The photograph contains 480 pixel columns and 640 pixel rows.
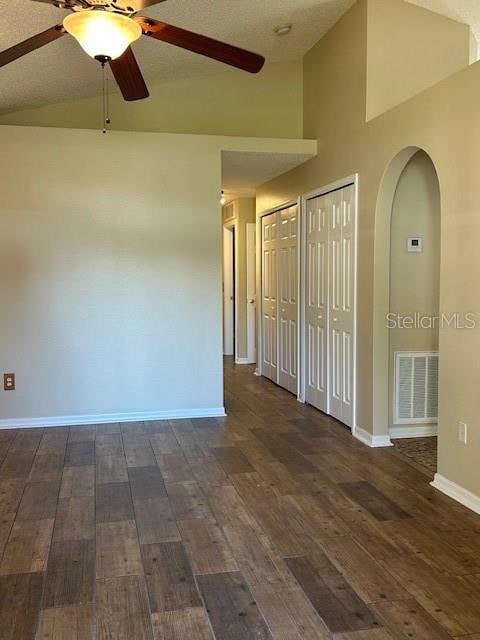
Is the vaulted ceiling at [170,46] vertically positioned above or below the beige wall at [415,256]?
above

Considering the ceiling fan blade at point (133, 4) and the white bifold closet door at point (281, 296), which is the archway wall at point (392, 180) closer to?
the white bifold closet door at point (281, 296)

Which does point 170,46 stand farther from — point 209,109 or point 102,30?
point 102,30

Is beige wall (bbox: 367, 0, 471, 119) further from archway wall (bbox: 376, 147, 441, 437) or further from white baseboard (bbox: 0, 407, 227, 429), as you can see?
white baseboard (bbox: 0, 407, 227, 429)

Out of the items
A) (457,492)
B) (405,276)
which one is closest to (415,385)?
(405,276)

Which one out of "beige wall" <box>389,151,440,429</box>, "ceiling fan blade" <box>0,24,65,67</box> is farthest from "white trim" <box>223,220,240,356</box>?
"ceiling fan blade" <box>0,24,65,67</box>

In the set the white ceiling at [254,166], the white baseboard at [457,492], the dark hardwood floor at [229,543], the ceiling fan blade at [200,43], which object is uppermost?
the white ceiling at [254,166]

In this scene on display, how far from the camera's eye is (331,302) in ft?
16.5

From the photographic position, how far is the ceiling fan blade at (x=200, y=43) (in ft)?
8.14

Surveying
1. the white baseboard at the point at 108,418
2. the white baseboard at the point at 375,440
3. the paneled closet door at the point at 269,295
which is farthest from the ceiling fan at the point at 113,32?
the paneled closet door at the point at 269,295

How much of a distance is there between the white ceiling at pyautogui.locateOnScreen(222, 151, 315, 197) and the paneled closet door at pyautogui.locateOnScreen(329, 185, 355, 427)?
0.76 meters

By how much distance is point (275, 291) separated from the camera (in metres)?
6.64

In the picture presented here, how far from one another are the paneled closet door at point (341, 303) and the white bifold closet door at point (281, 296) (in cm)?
94

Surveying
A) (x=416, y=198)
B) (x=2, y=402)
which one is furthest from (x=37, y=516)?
(x=416, y=198)

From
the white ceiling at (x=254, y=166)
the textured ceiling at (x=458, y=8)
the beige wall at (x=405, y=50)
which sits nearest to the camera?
the textured ceiling at (x=458, y=8)
